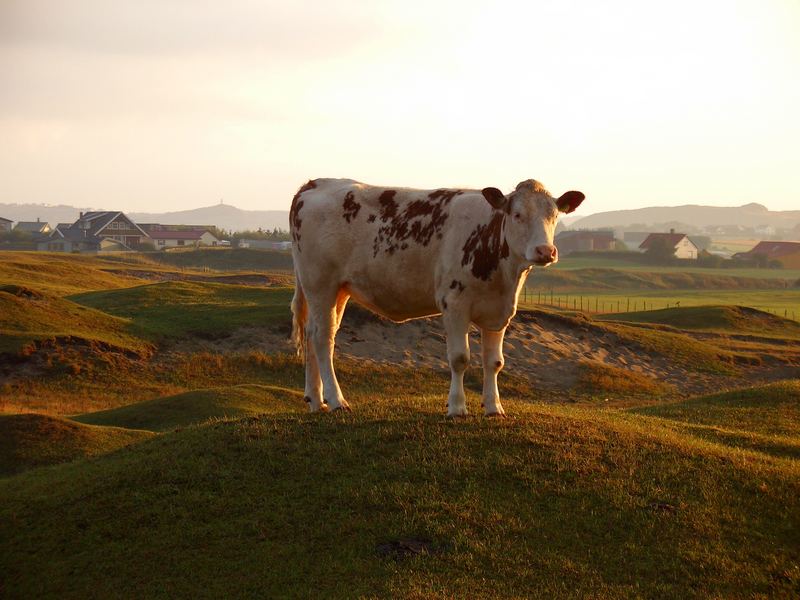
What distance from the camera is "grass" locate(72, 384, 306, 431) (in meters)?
23.3

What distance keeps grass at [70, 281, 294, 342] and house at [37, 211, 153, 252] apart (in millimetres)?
84094

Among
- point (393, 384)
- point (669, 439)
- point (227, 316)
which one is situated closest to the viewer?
point (669, 439)

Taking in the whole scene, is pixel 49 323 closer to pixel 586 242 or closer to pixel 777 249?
pixel 777 249

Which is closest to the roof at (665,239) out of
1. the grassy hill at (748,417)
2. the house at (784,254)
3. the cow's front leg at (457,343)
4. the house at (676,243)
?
the house at (676,243)

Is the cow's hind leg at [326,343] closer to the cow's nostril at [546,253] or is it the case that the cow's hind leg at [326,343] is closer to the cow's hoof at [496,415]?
the cow's hoof at [496,415]

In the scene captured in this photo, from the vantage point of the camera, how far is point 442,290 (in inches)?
587

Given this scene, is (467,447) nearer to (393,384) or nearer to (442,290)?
(442,290)

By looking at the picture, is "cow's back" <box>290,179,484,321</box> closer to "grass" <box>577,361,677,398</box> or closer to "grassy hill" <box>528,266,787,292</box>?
"grass" <box>577,361,677,398</box>

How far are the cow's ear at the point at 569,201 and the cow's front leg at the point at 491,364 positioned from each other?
233cm

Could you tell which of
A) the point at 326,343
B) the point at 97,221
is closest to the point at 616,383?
the point at 326,343

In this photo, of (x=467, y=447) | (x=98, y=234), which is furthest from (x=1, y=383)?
(x=98, y=234)

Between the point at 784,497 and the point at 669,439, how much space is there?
8.17ft

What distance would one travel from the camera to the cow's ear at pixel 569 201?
46.8ft

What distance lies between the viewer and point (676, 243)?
136500mm
